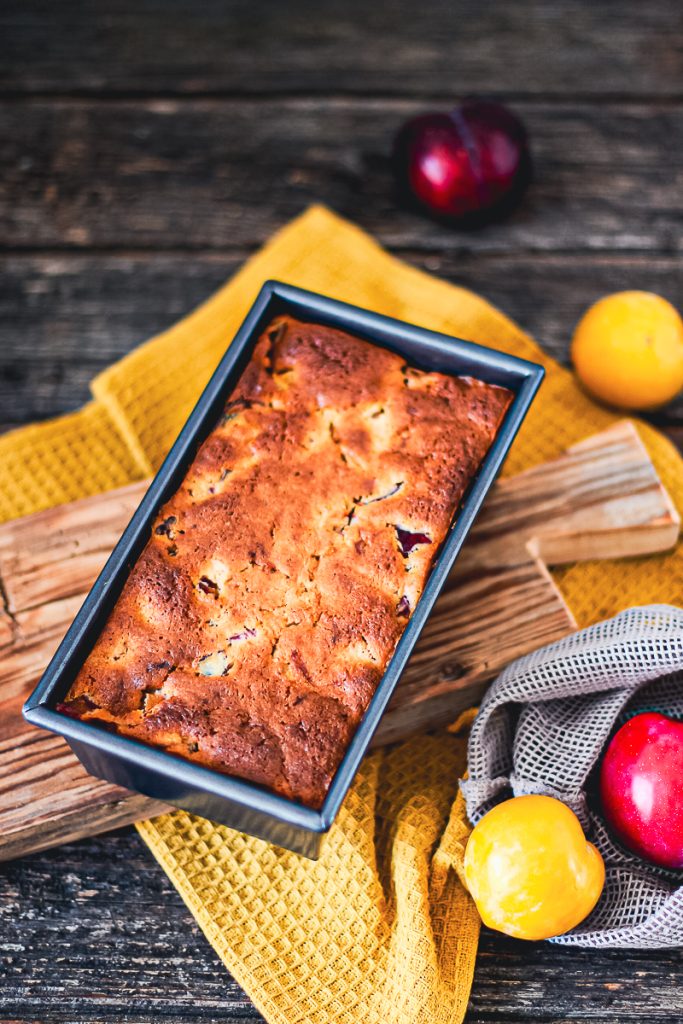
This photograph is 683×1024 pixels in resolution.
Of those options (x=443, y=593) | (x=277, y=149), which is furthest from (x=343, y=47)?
(x=443, y=593)

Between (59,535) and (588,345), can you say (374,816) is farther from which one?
(588,345)

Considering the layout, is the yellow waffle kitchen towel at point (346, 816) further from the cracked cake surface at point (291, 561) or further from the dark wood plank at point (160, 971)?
the cracked cake surface at point (291, 561)

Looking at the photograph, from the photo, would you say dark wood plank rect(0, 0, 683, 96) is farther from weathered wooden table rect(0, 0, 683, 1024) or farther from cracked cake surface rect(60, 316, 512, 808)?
cracked cake surface rect(60, 316, 512, 808)

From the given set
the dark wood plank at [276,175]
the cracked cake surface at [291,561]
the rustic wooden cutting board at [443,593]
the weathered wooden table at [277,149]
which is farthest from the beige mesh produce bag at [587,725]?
the dark wood plank at [276,175]

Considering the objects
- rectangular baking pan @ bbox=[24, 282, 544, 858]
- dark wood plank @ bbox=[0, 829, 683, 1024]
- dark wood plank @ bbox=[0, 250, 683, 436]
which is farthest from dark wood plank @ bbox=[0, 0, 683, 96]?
dark wood plank @ bbox=[0, 829, 683, 1024]

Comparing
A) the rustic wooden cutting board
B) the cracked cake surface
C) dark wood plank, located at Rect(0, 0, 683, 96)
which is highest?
dark wood plank, located at Rect(0, 0, 683, 96)

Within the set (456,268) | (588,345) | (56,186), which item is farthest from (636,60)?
(56,186)
